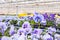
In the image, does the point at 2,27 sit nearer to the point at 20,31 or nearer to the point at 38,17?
the point at 20,31

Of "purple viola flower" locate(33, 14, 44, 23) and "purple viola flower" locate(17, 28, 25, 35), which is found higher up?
"purple viola flower" locate(33, 14, 44, 23)

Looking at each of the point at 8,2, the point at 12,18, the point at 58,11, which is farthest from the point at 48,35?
the point at 8,2

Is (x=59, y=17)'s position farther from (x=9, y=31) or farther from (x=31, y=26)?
(x=9, y=31)

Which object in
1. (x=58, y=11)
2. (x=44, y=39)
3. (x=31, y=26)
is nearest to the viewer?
(x=44, y=39)

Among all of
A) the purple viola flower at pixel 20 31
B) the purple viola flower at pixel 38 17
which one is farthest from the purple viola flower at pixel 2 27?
the purple viola flower at pixel 38 17

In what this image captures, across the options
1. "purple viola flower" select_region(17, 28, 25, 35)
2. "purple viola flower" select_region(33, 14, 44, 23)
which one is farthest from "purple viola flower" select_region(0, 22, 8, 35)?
"purple viola flower" select_region(33, 14, 44, 23)

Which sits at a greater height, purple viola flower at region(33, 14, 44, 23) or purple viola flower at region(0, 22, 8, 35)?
purple viola flower at region(33, 14, 44, 23)

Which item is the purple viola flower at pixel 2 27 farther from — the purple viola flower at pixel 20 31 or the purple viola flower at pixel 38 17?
the purple viola flower at pixel 38 17

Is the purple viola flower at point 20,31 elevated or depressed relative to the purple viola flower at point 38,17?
depressed

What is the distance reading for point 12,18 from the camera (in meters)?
1.20

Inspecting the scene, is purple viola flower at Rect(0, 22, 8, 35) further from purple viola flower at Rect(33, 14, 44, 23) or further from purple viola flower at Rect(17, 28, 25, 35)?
purple viola flower at Rect(33, 14, 44, 23)

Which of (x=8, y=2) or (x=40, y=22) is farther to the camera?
(x=8, y=2)

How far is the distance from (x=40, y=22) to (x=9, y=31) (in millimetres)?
264

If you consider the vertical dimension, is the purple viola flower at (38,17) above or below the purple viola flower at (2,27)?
above
